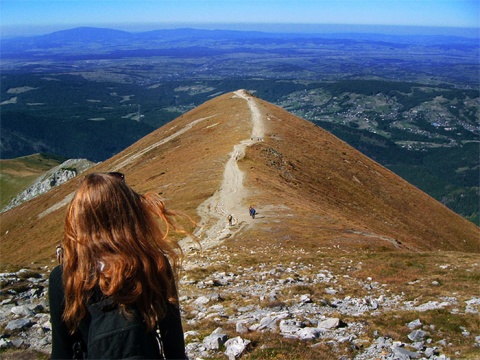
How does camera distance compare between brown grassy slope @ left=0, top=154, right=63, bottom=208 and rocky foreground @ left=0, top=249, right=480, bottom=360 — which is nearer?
rocky foreground @ left=0, top=249, right=480, bottom=360

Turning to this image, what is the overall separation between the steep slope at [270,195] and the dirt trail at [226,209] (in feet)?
0.31

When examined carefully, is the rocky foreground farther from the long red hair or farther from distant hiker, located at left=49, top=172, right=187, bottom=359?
the long red hair

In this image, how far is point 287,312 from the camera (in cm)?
1317

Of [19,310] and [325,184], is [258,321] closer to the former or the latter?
[19,310]

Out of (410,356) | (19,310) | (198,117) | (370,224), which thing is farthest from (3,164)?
(410,356)

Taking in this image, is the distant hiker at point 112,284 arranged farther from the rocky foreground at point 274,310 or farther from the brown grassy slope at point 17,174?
the brown grassy slope at point 17,174

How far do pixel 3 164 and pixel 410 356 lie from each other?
155114mm

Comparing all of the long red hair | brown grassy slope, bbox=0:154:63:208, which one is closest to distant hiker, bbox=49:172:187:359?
the long red hair

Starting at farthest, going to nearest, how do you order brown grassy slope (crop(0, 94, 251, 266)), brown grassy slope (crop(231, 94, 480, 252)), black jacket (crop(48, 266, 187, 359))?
brown grassy slope (crop(0, 94, 251, 266))
brown grassy slope (crop(231, 94, 480, 252))
black jacket (crop(48, 266, 187, 359))

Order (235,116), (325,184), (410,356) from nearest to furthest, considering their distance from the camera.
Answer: (410,356) < (325,184) < (235,116)

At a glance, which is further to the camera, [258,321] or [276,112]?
[276,112]

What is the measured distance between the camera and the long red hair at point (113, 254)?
4242 millimetres

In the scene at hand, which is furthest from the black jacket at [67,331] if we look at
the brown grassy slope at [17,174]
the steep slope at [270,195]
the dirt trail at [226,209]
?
the brown grassy slope at [17,174]

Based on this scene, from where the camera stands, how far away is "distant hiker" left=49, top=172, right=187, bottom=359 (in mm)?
4035
